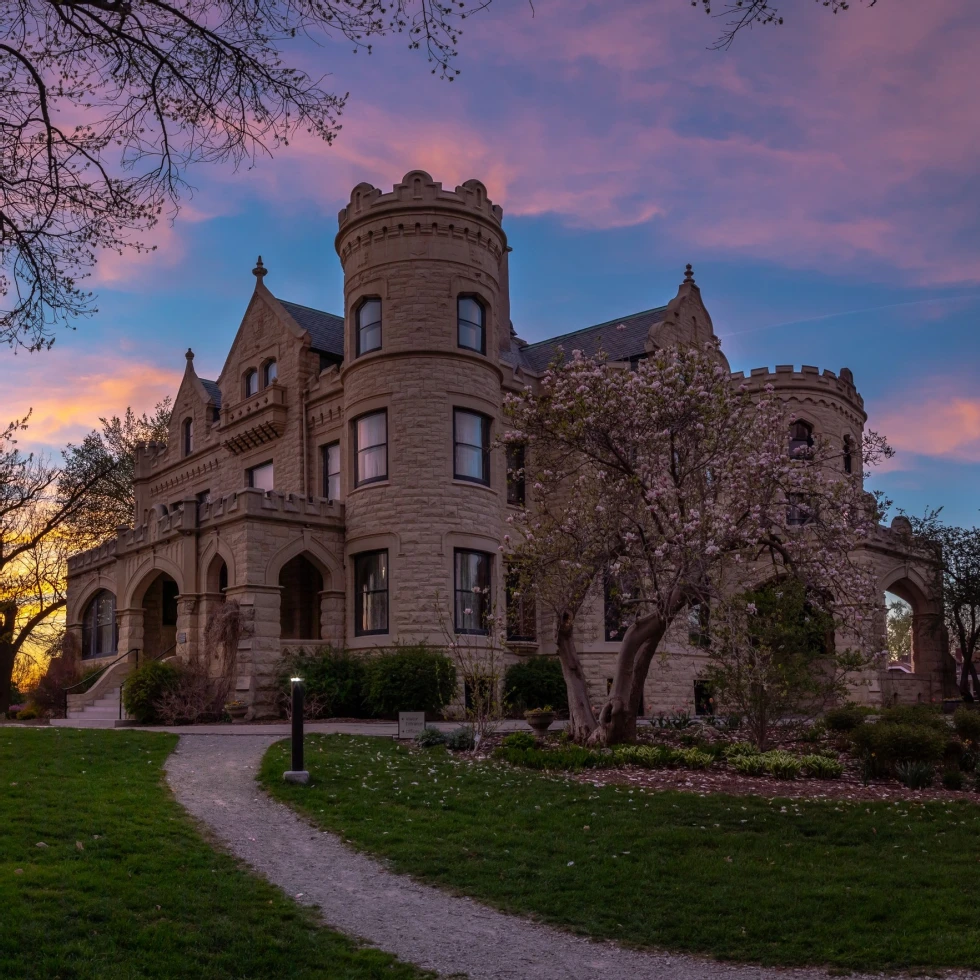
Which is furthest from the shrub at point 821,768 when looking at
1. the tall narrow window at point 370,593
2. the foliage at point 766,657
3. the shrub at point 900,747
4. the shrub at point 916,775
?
the tall narrow window at point 370,593

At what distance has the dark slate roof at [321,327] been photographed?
29.8 metres

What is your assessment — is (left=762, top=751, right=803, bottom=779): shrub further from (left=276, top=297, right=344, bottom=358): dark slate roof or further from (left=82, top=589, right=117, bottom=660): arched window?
(left=82, top=589, right=117, bottom=660): arched window

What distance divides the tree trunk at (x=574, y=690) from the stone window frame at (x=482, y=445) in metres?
8.57

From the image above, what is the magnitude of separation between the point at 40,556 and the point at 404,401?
2129 cm

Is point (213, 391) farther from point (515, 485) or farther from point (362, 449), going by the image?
point (515, 485)

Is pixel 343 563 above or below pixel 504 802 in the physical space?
above

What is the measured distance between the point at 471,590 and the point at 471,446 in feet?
11.6

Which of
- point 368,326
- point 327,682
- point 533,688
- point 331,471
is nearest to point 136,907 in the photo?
point 327,682

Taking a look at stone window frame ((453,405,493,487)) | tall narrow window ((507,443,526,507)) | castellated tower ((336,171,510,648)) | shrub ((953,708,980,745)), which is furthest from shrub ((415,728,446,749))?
tall narrow window ((507,443,526,507))

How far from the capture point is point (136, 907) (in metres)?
7.42

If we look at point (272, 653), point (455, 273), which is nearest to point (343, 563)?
point (272, 653)

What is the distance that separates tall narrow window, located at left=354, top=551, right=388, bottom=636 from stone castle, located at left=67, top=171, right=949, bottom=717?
47mm

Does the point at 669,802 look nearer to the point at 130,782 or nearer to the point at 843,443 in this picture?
the point at 130,782

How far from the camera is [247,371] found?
103 feet
